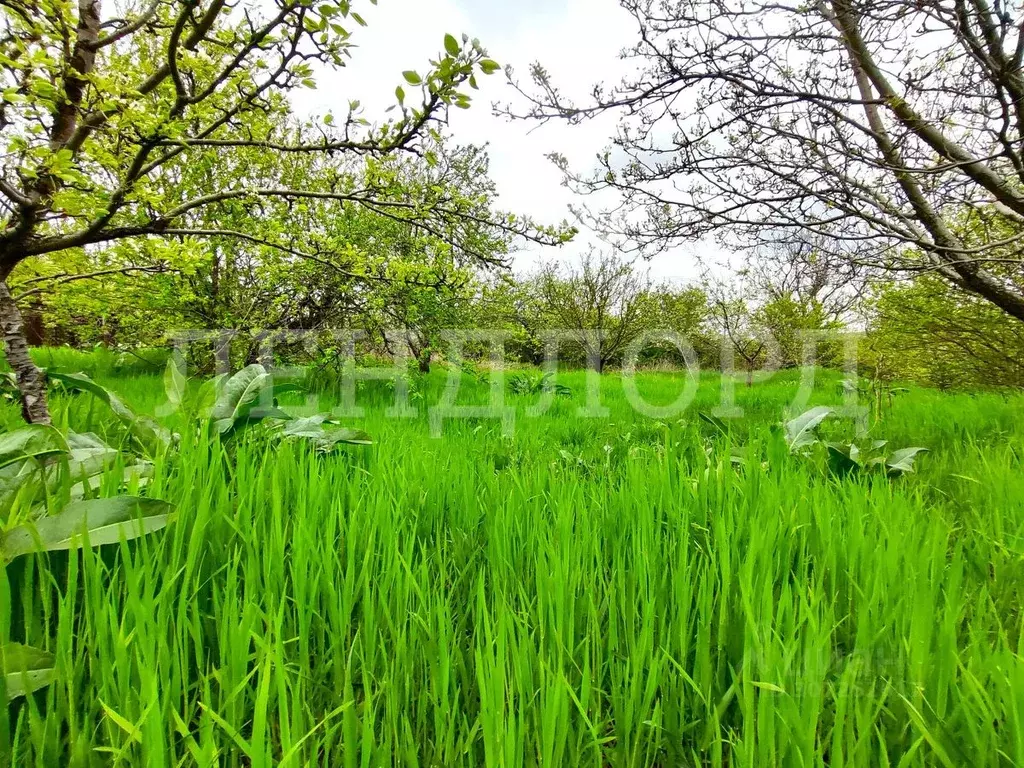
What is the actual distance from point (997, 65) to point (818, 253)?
55.3 inches

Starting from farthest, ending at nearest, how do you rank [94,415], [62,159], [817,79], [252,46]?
[817,79] < [94,415] < [252,46] < [62,159]

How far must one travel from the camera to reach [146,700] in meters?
0.50

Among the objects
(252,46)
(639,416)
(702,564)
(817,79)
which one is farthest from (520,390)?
(702,564)

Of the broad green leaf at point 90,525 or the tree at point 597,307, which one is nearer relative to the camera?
the broad green leaf at point 90,525

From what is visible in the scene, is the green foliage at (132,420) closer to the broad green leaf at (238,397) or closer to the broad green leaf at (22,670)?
the broad green leaf at (238,397)

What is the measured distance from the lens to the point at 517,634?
2.45ft

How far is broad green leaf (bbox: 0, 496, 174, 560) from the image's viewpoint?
663mm

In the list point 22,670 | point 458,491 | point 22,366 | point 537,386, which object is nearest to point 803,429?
point 458,491

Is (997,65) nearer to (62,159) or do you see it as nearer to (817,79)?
(817,79)

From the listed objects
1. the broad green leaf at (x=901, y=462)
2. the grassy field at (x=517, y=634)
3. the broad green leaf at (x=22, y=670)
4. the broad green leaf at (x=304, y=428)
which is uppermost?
the broad green leaf at (x=304, y=428)

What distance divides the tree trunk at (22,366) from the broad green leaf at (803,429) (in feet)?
8.97

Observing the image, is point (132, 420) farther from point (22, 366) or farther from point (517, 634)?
point (517, 634)

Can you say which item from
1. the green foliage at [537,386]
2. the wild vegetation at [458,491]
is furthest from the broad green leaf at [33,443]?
the green foliage at [537,386]

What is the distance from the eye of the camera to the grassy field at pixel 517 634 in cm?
52
